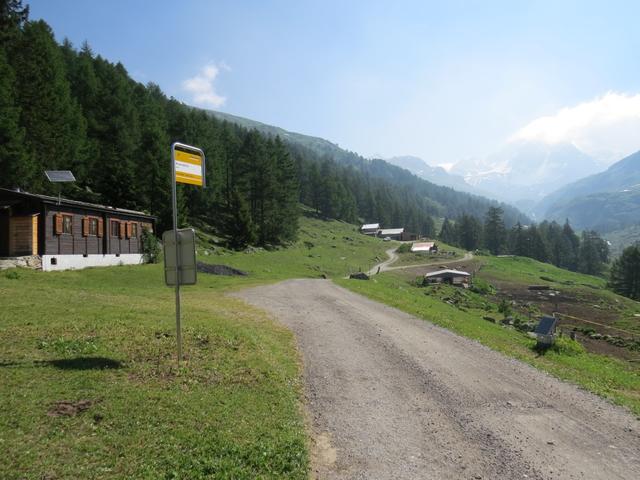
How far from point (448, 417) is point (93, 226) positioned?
3535 centimetres

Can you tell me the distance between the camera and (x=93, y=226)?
35719 mm

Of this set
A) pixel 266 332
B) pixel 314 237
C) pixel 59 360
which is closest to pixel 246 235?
pixel 314 237

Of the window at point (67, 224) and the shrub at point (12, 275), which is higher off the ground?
the window at point (67, 224)

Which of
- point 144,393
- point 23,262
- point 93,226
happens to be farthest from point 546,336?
point 93,226

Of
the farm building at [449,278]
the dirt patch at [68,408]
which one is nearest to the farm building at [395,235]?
the farm building at [449,278]

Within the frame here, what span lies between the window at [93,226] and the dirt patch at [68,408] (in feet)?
103

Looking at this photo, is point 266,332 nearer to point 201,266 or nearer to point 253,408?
point 253,408

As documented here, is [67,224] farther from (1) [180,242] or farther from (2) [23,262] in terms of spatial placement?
(1) [180,242]

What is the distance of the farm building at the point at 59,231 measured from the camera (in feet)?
98.3

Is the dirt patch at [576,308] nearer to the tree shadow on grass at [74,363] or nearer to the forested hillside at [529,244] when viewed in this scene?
the tree shadow on grass at [74,363]

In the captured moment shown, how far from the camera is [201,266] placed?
3875cm

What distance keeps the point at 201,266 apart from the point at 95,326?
24988mm

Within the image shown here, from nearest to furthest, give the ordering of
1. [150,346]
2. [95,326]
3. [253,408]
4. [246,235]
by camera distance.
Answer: [253,408], [150,346], [95,326], [246,235]

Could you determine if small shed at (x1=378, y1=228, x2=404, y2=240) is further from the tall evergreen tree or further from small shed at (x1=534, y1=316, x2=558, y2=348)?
small shed at (x1=534, y1=316, x2=558, y2=348)
